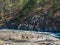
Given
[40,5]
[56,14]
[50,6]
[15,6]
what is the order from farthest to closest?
1. [15,6]
2. [40,5]
3. [50,6]
4. [56,14]

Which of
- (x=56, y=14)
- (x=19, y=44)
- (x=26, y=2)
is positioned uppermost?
(x=26, y=2)

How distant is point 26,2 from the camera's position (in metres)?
77.6

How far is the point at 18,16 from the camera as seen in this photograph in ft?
245

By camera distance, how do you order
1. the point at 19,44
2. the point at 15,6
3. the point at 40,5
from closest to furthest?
the point at 19,44 → the point at 40,5 → the point at 15,6

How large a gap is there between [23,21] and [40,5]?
13.3m

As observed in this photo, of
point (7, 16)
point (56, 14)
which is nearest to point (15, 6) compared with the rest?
point (7, 16)

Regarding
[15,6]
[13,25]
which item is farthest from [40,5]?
[13,25]

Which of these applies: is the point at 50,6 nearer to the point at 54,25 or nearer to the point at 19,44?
the point at 54,25

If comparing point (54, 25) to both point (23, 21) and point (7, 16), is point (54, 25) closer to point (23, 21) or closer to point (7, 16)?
point (23, 21)

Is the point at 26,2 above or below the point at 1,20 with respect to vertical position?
above

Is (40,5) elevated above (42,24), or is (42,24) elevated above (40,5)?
(40,5)

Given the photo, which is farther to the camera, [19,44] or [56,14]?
[56,14]

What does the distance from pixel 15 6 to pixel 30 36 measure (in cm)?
4751

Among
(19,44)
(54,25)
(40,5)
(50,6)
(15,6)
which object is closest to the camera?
(19,44)
